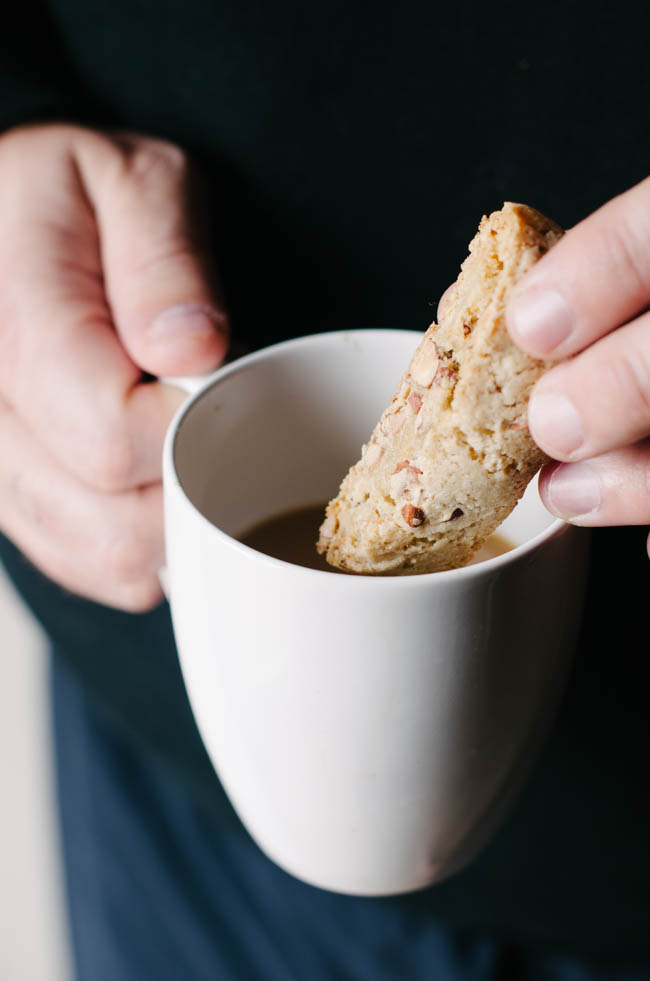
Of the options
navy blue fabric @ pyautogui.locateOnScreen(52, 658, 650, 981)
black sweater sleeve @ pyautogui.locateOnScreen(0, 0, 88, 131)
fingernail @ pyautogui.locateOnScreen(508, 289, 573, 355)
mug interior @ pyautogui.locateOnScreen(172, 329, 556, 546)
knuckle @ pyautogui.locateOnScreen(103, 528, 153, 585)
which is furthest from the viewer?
navy blue fabric @ pyautogui.locateOnScreen(52, 658, 650, 981)

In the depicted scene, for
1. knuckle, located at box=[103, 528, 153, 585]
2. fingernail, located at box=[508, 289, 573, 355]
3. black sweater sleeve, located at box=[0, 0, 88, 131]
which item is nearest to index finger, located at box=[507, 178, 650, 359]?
fingernail, located at box=[508, 289, 573, 355]

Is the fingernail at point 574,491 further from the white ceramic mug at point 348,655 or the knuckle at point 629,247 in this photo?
the knuckle at point 629,247

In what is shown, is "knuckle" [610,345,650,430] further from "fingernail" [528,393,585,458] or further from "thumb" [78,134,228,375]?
"thumb" [78,134,228,375]

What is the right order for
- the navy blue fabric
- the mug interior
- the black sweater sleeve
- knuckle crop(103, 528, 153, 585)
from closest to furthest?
the mug interior
knuckle crop(103, 528, 153, 585)
the black sweater sleeve
the navy blue fabric

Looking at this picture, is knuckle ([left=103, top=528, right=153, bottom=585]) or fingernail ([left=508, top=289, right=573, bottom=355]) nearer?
fingernail ([left=508, top=289, right=573, bottom=355])

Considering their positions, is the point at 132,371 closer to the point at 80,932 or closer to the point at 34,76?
the point at 34,76

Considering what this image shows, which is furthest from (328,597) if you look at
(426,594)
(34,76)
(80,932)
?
(80,932)

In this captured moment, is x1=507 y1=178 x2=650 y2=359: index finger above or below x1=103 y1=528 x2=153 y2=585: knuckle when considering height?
above

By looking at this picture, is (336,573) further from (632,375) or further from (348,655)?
(632,375)

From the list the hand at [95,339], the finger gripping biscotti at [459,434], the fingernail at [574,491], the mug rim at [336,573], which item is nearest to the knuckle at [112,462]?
the hand at [95,339]
